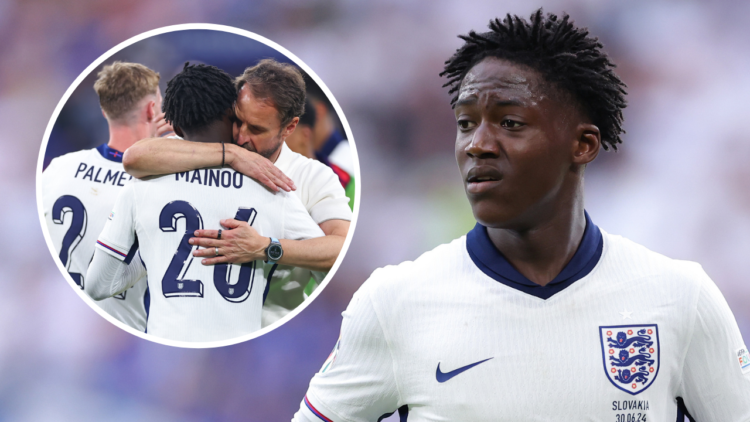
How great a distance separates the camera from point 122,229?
1622mm

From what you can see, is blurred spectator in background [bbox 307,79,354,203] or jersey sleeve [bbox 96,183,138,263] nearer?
jersey sleeve [bbox 96,183,138,263]

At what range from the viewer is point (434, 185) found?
7.98 ft

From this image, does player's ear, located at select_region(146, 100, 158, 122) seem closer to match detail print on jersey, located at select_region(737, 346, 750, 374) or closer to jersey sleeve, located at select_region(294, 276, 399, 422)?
jersey sleeve, located at select_region(294, 276, 399, 422)

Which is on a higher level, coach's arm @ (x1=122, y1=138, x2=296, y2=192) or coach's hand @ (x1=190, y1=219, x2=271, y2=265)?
coach's arm @ (x1=122, y1=138, x2=296, y2=192)

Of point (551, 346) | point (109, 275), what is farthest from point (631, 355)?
point (109, 275)

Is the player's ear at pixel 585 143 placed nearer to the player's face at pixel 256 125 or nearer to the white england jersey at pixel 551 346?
the white england jersey at pixel 551 346

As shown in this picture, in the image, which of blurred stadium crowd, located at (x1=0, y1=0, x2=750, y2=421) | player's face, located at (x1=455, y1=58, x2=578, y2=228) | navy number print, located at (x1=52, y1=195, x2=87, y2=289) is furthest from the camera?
blurred stadium crowd, located at (x1=0, y1=0, x2=750, y2=421)

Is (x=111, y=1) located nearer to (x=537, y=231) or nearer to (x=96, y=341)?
(x=96, y=341)

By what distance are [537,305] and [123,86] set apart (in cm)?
130

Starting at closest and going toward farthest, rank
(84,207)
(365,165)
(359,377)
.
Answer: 1. (359,377)
2. (84,207)
3. (365,165)

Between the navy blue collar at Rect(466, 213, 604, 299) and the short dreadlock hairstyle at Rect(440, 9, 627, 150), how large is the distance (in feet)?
0.66

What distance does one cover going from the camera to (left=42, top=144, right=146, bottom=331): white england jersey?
1680mm

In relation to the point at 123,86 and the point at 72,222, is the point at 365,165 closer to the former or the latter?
the point at 123,86

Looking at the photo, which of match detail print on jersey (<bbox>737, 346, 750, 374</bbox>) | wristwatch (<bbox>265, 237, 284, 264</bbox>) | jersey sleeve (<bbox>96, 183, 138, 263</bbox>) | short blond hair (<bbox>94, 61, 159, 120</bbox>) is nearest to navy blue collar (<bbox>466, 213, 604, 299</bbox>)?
match detail print on jersey (<bbox>737, 346, 750, 374</bbox>)
